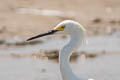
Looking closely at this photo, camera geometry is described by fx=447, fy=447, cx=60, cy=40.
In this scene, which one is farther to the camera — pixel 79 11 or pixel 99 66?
pixel 79 11

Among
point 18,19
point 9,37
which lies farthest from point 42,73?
point 18,19

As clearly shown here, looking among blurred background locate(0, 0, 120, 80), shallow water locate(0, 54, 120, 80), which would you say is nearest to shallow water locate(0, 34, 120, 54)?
blurred background locate(0, 0, 120, 80)

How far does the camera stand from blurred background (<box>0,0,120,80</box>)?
446 inches

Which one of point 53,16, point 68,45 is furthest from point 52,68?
point 53,16

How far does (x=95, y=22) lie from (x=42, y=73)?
19.2 ft

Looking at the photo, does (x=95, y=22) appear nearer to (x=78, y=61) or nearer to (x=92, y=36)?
(x=92, y=36)

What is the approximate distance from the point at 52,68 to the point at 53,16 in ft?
17.2

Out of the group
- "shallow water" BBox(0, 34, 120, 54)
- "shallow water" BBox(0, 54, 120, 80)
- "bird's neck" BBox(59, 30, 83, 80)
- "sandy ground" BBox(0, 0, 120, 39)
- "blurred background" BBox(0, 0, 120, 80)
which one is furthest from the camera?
"sandy ground" BBox(0, 0, 120, 39)

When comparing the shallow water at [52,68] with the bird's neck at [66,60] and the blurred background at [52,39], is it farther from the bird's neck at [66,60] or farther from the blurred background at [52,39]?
the bird's neck at [66,60]

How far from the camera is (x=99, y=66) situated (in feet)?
38.3

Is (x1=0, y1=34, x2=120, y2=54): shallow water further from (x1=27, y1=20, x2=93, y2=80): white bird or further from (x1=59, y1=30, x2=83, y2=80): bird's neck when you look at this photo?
(x1=59, y1=30, x2=83, y2=80): bird's neck

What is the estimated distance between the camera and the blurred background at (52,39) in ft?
37.2

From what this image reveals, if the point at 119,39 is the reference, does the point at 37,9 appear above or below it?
above

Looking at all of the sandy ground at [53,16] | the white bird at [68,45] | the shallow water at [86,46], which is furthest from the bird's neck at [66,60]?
the sandy ground at [53,16]
